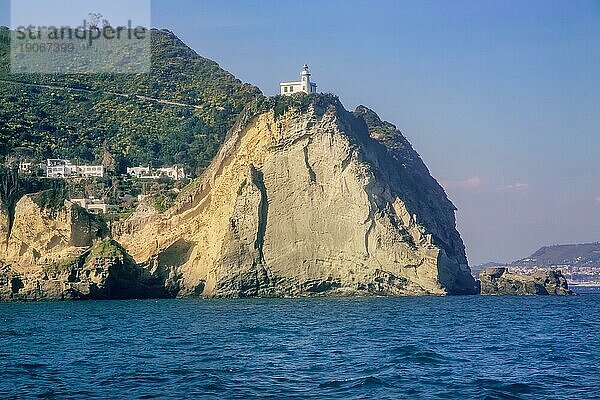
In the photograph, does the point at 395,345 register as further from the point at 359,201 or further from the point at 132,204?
the point at 132,204

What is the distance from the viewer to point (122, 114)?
88.2m

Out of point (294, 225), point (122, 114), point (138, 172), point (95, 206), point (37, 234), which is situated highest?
point (122, 114)

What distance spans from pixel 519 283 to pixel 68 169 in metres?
37.7

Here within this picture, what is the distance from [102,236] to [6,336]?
2815cm

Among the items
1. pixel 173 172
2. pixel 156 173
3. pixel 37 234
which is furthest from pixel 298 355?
pixel 156 173

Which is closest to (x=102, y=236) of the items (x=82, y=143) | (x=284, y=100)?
(x=284, y=100)

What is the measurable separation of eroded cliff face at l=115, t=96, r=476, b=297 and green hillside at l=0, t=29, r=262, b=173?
68.8 ft

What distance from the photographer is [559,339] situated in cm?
2858

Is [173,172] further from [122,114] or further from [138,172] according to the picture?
[122,114]

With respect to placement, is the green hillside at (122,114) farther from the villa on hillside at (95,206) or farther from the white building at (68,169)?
the villa on hillside at (95,206)

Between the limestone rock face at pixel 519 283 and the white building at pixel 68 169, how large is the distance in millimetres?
32827

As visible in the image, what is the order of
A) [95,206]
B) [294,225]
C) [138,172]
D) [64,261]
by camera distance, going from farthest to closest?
[138,172] < [95,206] < [294,225] < [64,261]

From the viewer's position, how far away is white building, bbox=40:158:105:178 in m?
70.7

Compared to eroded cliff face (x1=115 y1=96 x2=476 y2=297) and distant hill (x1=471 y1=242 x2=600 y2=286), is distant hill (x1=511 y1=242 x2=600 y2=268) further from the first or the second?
eroded cliff face (x1=115 y1=96 x2=476 y2=297)
